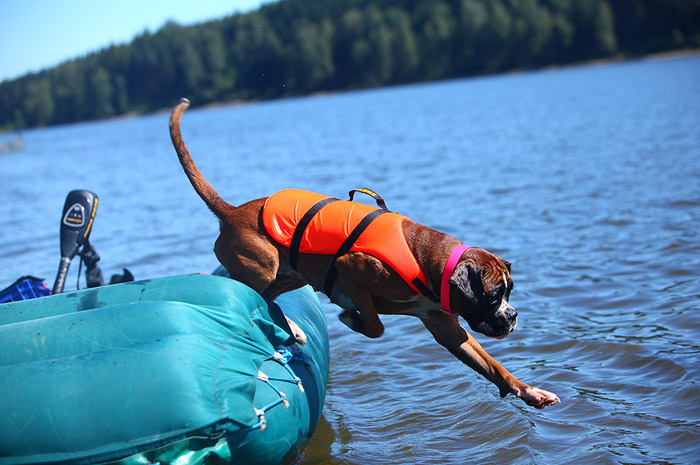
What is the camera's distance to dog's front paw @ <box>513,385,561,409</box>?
4.39 metres

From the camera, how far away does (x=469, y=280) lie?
4184mm

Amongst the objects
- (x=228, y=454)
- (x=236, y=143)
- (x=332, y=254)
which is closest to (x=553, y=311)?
(x=332, y=254)

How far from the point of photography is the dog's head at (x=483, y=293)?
13.7 feet

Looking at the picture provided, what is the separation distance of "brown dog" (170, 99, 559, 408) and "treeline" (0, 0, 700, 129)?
81.4m

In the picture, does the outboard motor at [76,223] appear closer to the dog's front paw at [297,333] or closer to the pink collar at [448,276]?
the dog's front paw at [297,333]

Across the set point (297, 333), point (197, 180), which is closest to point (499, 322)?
point (297, 333)

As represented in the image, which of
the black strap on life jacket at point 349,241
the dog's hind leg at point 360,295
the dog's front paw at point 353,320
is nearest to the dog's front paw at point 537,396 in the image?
the dog's hind leg at point 360,295

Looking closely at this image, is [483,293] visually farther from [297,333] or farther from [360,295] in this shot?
[297,333]

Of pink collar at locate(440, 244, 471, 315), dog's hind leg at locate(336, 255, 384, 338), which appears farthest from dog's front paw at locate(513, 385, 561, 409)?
dog's hind leg at locate(336, 255, 384, 338)

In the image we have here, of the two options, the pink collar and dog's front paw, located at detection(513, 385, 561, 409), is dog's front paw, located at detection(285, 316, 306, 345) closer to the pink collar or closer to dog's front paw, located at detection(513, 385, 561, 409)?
the pink collar

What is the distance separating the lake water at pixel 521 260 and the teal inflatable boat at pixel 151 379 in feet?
3.78

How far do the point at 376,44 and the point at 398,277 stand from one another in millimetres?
96529

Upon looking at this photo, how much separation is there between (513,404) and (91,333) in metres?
3.40

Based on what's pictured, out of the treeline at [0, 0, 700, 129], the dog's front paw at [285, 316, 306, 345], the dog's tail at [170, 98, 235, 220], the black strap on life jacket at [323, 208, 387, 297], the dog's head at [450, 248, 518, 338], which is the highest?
the treeline at [0, 0, 700, 129]
